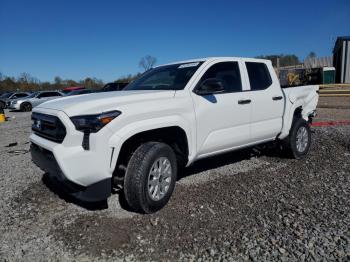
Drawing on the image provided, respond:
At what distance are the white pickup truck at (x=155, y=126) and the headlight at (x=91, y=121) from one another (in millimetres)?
10

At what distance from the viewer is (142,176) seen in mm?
3439

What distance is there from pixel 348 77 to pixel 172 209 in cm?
2631

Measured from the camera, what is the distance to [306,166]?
18.2 ft

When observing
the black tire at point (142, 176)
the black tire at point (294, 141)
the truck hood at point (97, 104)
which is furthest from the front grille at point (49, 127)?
the black tire at point (294, 141)

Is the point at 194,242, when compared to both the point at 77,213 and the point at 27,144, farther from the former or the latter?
the point at 27,144

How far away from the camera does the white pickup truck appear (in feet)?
10.6

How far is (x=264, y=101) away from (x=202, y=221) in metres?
2.47

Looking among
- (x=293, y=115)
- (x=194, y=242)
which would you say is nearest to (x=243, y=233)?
(x=194, y=242)

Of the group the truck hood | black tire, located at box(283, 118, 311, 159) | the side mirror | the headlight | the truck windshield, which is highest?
the truck windshield

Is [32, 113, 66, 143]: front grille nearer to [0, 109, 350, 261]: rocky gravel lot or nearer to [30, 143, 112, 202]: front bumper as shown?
[30, 143, 112, 202]: front bumper

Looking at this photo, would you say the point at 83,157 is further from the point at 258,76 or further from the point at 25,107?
the point at 25,107

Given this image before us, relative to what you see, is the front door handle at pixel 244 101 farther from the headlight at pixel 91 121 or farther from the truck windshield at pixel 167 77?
the headlight at pixel 91 121

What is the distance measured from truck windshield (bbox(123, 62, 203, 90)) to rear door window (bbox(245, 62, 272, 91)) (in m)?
1.06

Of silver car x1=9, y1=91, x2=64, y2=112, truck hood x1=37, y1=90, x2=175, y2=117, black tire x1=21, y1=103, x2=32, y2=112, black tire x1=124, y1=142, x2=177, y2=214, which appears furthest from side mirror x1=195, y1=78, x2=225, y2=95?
black tire x1=21, y1=103, x2=32, y2=112
